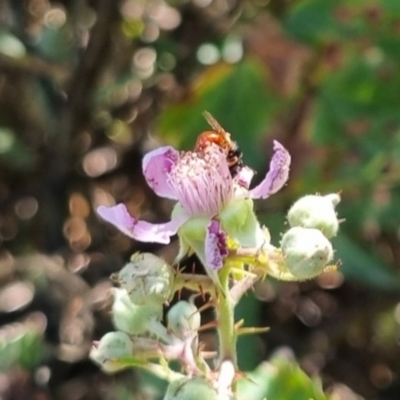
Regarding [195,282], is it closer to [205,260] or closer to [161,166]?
[205,260]

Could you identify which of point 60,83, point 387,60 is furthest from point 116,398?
point 387,60

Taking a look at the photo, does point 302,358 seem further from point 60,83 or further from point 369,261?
point 60,83

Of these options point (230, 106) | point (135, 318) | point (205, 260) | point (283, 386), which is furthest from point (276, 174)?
point (230, 106)

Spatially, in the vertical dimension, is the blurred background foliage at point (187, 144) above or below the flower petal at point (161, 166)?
below

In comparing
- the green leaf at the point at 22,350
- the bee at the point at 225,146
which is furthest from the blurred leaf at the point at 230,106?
the bee at the point at 225,146

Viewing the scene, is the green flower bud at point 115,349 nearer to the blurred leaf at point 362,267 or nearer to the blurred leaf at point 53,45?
the blurred leaf at point 362,267
